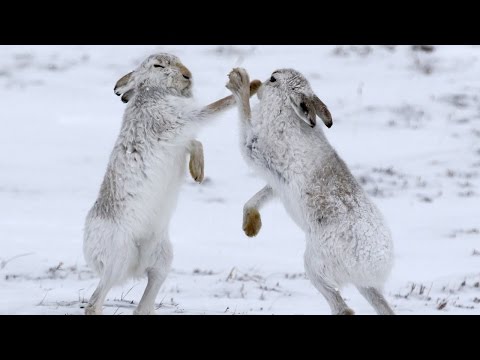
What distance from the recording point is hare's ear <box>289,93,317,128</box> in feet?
23.9

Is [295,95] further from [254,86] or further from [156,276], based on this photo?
[156,276]

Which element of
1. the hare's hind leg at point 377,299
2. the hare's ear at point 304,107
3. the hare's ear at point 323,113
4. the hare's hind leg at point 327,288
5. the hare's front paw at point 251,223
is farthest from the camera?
the hare's front paw at point 251,223

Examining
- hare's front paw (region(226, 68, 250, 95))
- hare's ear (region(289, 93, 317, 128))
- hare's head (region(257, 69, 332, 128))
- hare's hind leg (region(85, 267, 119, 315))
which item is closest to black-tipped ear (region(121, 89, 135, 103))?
hare's front paw (region(226, 68, 250, 95))

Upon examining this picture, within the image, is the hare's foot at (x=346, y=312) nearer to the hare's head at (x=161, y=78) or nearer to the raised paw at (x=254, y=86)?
the raised paw at (x=254, y=86)

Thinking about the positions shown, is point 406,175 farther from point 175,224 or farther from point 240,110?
point 240,110

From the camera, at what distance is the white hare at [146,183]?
7207 millimetres

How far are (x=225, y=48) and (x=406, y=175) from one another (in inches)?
225

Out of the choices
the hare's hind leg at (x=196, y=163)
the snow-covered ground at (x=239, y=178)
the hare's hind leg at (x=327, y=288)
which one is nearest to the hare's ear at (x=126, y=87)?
the hare's hind leg at (x=196, y=163)

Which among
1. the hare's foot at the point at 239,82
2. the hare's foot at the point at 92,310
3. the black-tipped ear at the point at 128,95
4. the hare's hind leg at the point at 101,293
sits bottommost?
the hare's foot at the point at 92,310

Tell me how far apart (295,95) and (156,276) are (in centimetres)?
178

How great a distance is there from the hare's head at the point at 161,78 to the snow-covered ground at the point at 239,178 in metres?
1.75

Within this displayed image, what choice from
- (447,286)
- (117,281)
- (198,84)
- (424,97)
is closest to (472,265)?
(447,286)

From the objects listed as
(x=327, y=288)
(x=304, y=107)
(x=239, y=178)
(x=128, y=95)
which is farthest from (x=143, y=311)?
(x=239, y=178)

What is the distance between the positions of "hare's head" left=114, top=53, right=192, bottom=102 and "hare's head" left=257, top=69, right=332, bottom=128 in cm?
62
